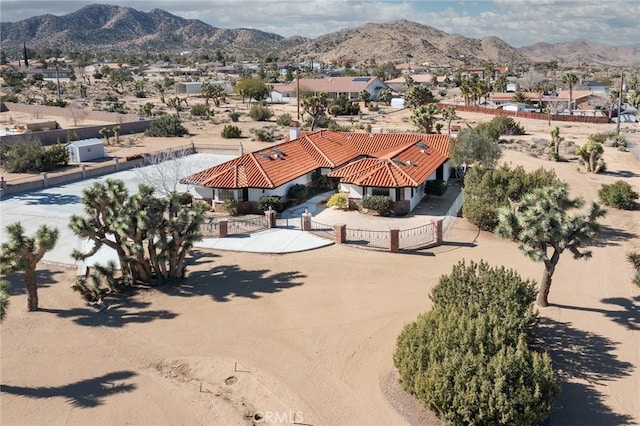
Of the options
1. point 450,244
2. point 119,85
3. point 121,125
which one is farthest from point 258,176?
point 119,85

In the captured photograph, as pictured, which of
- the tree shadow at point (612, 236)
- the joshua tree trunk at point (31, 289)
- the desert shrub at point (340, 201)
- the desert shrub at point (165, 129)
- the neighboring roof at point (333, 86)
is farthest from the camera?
the neighboring roof at point (333, 86)

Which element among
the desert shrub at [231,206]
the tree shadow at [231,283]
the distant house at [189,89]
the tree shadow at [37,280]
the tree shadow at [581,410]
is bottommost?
the tree shadow at [581,410]

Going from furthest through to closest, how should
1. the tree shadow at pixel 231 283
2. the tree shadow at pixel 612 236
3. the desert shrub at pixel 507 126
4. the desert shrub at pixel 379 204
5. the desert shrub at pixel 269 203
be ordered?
the desert shrub at pixel 507 126, the desert shrub at pixel 269 203, the desert shrub at pixel 379 204, the tree shadow at pixel 612 236, the tree shadow at pixel 231 283

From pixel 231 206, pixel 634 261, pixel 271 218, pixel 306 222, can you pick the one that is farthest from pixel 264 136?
pixel 634 261

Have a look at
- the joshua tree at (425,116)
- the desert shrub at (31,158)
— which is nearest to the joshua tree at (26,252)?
the desert shrub at (31,158)

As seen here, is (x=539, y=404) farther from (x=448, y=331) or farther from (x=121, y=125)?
(x=121, y=125)

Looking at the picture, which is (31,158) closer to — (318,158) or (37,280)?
(318,158)

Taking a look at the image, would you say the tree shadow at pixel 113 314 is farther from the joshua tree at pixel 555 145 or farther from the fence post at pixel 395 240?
the joshua tree at pixel 555 145
